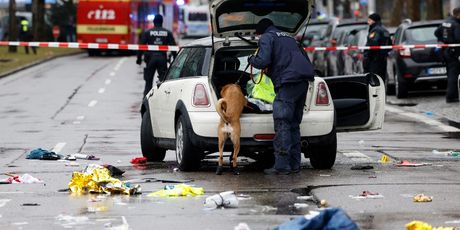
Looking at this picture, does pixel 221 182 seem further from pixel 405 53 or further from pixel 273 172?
pixel 405 53

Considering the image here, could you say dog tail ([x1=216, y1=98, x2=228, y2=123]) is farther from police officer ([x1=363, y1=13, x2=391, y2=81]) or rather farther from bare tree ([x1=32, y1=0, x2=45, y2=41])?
bare tree ([x1=32, y1=0, x2=45, y2=41])

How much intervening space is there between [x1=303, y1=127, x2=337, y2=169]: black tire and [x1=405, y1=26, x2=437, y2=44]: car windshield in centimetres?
1352

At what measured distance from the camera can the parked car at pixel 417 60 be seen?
26.3 meters

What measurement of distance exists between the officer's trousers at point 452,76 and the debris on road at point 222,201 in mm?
14459

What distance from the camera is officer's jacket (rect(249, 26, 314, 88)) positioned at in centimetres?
1251

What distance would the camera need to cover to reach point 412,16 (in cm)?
4888

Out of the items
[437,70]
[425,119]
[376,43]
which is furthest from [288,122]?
[437,70]

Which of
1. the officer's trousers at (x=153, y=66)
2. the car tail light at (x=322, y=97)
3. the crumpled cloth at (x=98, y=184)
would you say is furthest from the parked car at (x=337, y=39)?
the crumpled cloth at (x=98, y=184)

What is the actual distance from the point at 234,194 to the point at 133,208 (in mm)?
1029

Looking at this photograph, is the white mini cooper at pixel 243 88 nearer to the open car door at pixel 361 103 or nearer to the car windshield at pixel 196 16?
the open car door at pixel 361 103

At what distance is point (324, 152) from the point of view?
13.1 m

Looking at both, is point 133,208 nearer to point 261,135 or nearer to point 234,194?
point 234,194

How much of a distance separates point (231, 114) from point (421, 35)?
48.7 feet

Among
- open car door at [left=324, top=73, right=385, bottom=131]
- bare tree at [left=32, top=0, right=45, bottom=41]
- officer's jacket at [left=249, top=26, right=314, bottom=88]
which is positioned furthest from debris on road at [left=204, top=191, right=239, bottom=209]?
bare tree at [left=32, top=0, right=45, bottom=41]
